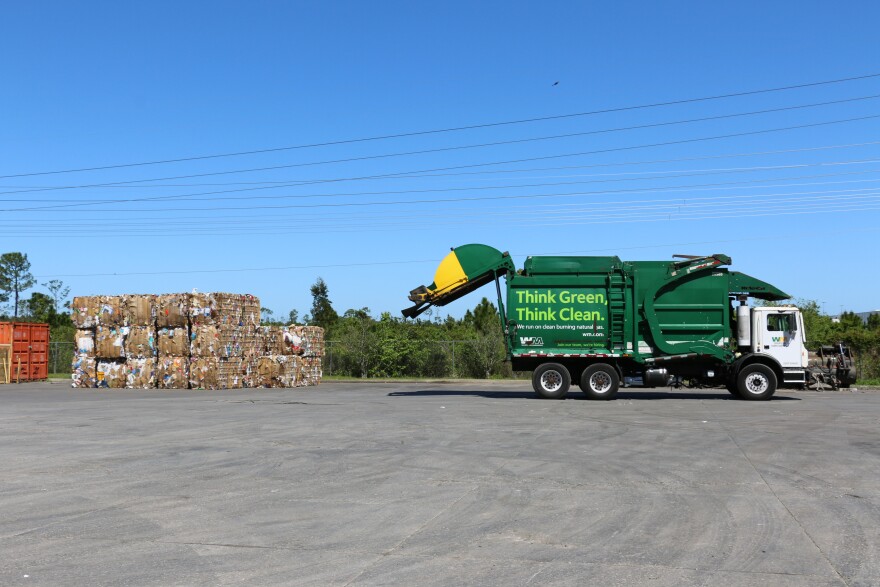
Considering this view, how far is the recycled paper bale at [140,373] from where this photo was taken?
29750mm

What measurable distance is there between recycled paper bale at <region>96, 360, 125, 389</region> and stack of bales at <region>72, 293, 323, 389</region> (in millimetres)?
36

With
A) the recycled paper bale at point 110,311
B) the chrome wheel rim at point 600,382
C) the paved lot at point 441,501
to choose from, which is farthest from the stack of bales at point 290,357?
the paved lot at point 441,501

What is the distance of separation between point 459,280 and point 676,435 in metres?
9.97

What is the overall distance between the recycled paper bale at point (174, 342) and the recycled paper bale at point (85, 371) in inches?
126

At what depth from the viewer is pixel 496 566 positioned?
5.84 metres

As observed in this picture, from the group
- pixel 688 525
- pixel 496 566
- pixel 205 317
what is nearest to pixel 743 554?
pixel 688 525

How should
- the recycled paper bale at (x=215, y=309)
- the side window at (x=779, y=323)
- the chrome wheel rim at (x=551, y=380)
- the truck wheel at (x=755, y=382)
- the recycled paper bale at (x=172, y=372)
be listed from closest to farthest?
the truck wheel at (x=755, y=382) < the side window at (x=779, y=323) < the chrome wheel rim at (x=551, y=380) < the recycled paper bale at (x=215, y=309) < the recycled paper bale at (x=172, y=372)

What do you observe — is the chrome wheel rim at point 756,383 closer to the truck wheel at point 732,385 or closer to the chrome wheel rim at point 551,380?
the truck wheel at point 732,385

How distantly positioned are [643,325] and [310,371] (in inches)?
568

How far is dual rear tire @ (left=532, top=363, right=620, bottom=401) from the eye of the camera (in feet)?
71.8

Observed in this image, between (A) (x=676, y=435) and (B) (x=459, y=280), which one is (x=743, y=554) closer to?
(A) (x=676, y=435)

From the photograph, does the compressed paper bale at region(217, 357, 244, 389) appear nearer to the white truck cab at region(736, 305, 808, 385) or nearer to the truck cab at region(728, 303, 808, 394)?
the truck cab at region(728, 303, 808, 394)

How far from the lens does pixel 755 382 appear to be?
72.0ft

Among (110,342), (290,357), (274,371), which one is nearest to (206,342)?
(274,371)
